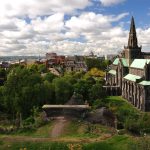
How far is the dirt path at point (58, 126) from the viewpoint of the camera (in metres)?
38.8

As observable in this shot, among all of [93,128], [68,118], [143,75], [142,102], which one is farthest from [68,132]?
[143,75]

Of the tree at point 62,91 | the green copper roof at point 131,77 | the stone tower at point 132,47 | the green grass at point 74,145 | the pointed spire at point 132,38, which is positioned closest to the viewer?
the green grass at point 74,145

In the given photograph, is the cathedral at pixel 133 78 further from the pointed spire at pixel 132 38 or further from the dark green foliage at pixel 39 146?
the dark green foliage at pixel 39 146

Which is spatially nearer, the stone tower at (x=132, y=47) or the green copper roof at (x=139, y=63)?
the green copper roof at (x=139, y=63)

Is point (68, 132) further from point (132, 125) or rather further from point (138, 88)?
point (138, 88)

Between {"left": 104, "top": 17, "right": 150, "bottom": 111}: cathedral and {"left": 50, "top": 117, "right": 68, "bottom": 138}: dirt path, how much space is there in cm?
2757

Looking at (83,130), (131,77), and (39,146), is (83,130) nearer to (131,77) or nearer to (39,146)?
(39,146)

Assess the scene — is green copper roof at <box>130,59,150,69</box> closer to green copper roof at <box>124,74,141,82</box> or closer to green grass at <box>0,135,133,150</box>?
green copper roof at <box>124,74,141,82</box>

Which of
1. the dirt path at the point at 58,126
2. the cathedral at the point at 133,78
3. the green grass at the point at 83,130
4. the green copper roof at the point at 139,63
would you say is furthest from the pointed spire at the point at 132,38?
the green grass at the point at 83,130

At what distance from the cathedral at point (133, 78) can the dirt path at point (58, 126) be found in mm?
27572

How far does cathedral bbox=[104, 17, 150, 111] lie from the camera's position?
68.9 metres

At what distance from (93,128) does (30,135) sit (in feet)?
25.0

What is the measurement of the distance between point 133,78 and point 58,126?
1584 inches

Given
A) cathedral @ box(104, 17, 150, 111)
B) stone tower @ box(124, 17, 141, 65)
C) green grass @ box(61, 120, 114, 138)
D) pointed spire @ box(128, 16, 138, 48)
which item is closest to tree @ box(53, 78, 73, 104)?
cathedral @ box(104, 17, 150, 111)
